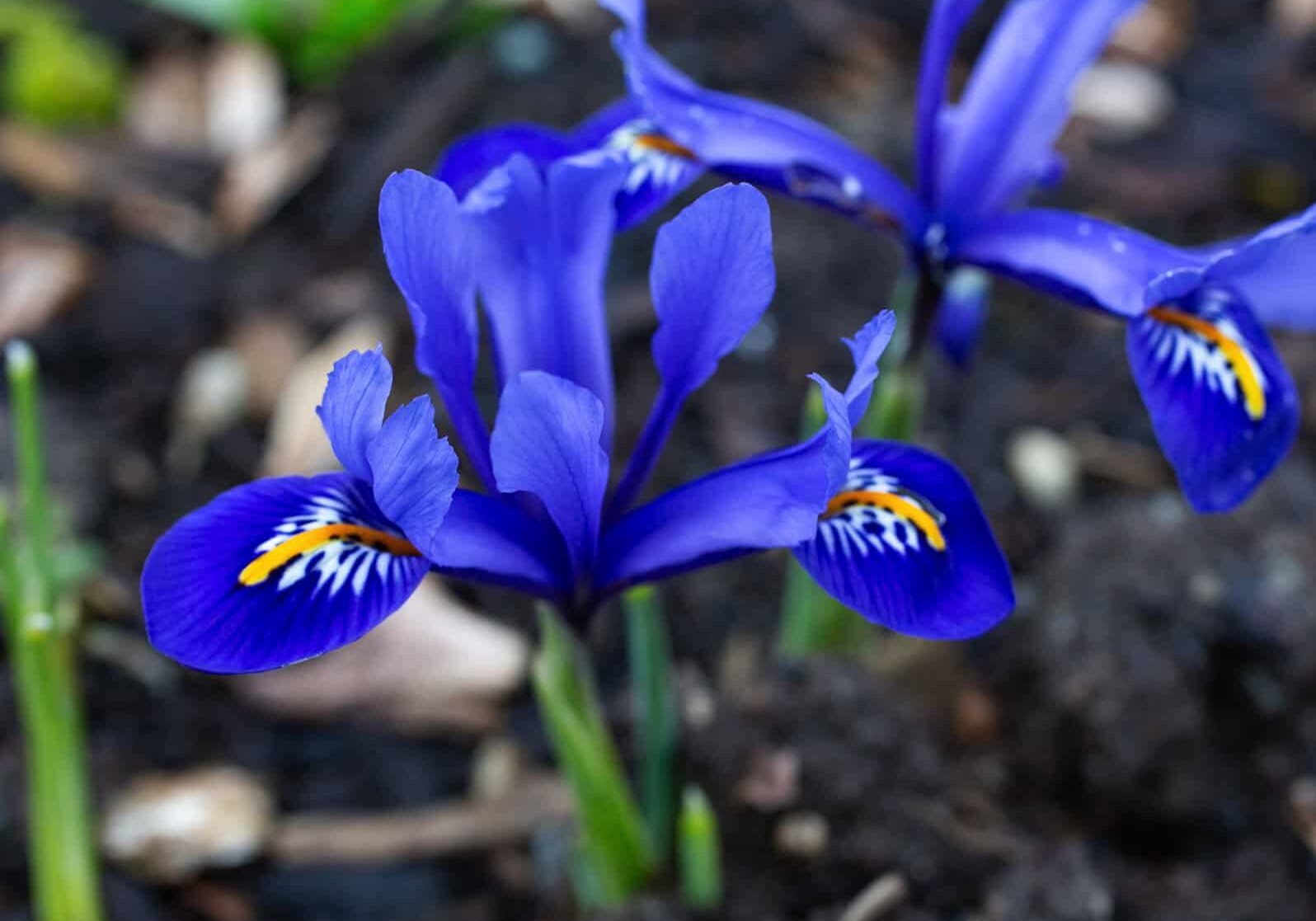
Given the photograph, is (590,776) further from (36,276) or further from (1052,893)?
(36,276)

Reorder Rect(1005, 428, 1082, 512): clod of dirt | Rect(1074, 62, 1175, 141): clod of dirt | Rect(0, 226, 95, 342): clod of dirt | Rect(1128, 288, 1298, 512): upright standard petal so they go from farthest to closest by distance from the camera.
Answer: Rect(1074, 62, 1175, 141): clod of dirt < Rect(0, 226, 95, 342): clod of dirt < Rect(1005, 428, 1082, 512): clod of dirt < Rect(1128, 288, 1298, 512): upright standard petal

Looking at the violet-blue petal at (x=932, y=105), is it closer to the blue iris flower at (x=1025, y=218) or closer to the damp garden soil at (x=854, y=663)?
the blue iris flower at (x=1025, y=218)

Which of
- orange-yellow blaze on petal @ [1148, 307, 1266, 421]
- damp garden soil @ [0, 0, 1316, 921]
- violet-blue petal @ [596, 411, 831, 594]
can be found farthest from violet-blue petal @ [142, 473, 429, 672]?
orange-yellow blaze on petal @ [1148, 307, 1266, 421]

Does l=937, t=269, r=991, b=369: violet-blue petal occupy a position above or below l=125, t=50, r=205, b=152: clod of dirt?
above

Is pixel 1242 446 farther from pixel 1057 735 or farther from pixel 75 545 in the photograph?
pixel 75 545

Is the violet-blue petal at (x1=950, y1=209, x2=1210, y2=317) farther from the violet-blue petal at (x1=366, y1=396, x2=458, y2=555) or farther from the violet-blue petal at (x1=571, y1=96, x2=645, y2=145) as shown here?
the violet-blue petal at (x1=366, y1=396, x2=458, y2=555)

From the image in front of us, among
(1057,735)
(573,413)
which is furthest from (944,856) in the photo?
(573,413)
